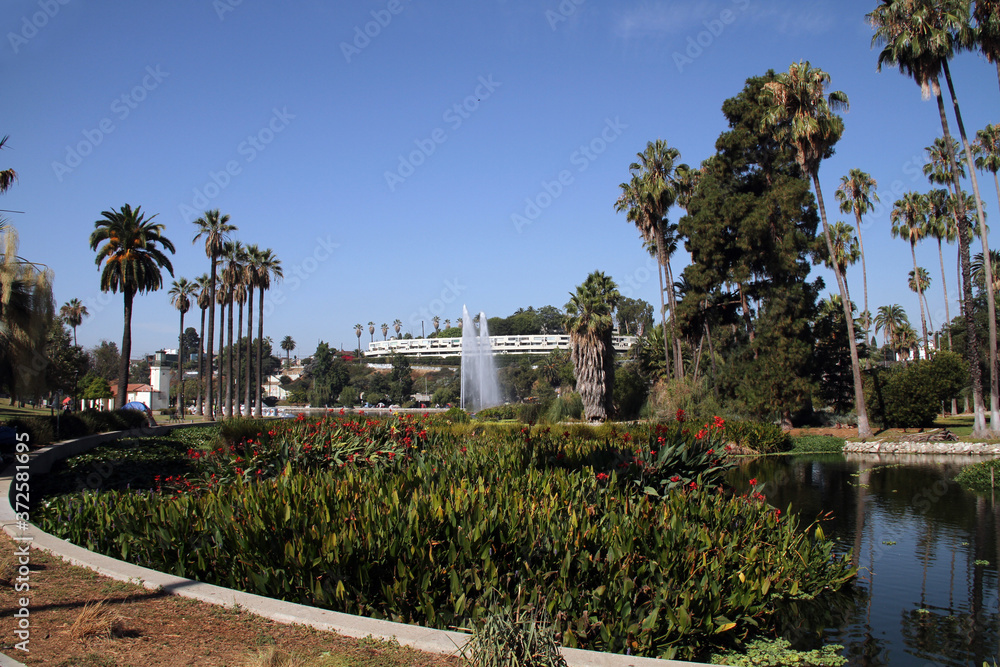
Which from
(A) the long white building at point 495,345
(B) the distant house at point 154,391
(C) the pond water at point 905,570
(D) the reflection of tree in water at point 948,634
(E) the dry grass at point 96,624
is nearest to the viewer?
(E) the dry grass at point 96,624

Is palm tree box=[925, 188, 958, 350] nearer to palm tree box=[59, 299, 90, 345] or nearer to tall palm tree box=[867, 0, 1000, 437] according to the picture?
tall palm tree box=[867, 0, 1000, 437]

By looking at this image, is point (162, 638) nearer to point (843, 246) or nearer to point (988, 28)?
point (988, 28)

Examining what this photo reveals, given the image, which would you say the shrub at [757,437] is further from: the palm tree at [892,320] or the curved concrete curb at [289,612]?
the palm tree at [892,320]

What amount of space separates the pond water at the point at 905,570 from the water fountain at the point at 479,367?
44205mm

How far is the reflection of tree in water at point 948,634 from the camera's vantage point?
7.11m

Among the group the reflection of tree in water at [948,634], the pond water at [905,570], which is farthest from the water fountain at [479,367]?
the reflection of tree in water at [948,634]

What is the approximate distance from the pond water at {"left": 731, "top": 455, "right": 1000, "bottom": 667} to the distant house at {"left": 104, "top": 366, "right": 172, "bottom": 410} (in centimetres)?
7053

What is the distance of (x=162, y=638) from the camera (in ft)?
17.3

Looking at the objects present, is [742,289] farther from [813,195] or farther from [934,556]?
[934,556]

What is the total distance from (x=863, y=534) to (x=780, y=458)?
1683 cm

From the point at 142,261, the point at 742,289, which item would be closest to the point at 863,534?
the point at 742,289

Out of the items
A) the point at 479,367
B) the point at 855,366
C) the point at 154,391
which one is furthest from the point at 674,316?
the point at 154,391

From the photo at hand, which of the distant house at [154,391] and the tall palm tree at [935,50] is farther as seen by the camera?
the distant house at [154,391]

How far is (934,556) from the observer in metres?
11.3
